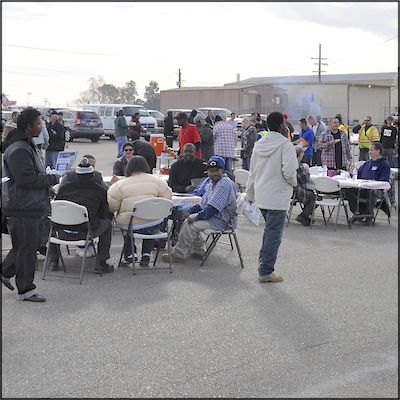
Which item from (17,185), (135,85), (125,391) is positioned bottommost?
(125,391)

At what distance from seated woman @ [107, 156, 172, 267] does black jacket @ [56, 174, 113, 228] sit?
0.25 meters

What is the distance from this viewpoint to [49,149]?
16.0 meters

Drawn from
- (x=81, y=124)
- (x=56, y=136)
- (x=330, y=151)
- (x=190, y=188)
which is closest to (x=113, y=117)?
(x=81, y=124)

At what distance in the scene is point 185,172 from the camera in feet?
34.0

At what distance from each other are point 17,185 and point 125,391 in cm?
272

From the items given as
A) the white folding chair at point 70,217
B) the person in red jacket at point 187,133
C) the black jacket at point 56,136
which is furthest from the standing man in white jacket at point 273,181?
the black jacket at point 56,136

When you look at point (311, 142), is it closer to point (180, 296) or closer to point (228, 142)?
point (228, 142)

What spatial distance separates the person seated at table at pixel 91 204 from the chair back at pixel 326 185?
461 cm

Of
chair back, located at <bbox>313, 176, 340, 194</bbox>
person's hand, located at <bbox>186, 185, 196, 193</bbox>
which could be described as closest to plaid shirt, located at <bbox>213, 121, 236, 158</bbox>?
chair back, located at <bbox>313, 176, 340, 194</bbox>

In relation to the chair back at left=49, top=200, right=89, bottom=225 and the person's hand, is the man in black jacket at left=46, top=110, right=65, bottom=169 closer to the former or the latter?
the person's hand

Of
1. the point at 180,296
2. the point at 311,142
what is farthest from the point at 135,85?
the point at 180,296

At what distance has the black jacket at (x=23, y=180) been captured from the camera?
6.59 m

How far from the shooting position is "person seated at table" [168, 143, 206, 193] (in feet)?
33.8

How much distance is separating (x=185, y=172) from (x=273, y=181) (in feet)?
9.42
